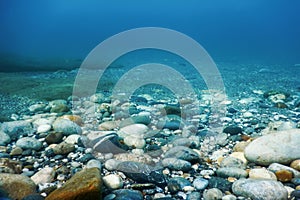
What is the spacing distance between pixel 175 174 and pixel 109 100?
414cm

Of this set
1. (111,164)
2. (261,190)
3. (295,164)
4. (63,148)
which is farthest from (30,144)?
(295,164)

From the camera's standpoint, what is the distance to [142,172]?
3041mm

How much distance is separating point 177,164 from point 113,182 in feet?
2.90

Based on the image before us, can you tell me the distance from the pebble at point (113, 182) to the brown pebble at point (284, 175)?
181cm

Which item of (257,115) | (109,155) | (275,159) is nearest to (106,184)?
(109,155)

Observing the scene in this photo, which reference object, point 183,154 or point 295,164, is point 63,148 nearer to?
point 183,154

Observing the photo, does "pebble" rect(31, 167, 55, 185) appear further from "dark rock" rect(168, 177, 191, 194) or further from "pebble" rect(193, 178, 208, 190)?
"pebble" rect(193, 178, 208, 190)

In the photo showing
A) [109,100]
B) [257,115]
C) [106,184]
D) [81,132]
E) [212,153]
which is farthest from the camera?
[109,100]

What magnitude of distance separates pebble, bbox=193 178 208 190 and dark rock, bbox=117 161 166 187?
0.36 metres

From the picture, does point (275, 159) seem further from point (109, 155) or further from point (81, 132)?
point (81, 132)

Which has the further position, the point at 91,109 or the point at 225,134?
the point at 91,109

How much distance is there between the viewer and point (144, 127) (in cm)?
454

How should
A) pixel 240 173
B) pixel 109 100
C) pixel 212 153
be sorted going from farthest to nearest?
pixel 109 100, pixel 212 153, pixel 240 173

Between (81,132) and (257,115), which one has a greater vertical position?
(257,115)
